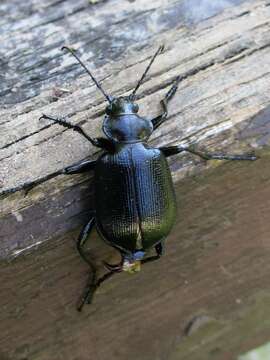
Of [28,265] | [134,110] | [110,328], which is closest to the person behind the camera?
[28,265]

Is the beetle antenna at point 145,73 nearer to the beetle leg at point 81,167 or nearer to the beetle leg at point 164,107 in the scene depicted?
the beetle leg at point 164,107

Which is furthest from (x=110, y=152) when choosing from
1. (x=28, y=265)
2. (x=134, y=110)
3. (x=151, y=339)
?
(x=151, y=339)

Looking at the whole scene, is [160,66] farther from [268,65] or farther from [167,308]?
[167,308]

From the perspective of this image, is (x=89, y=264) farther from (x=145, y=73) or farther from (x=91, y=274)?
(x=145, y=73)

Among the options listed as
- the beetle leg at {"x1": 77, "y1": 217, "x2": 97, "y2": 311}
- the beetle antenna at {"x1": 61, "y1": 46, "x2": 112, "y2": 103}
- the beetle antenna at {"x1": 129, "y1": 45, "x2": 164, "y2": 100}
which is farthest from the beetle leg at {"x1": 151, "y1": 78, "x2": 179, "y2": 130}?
the beetle leg at {"x1": 77, "y1": 217, "x2": 97, "y2": 311}

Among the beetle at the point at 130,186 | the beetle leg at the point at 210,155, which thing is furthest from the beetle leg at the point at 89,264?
the beetle leg at the point at 210,155

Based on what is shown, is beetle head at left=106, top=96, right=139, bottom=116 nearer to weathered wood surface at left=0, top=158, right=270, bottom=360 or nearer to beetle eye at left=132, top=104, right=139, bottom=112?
beetle eye at left=132, top=104, right=139, bottom=112
